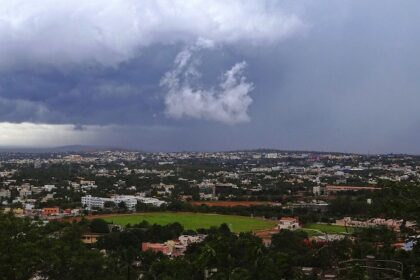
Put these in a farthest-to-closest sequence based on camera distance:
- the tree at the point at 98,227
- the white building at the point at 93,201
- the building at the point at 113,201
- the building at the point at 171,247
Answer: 1. the white building at the point at 93,201
2. the building at the point at 113,201
3. the tree at the point at 98,227
4. the building at the point at 171,247

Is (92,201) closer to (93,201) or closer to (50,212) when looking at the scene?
(93,201)

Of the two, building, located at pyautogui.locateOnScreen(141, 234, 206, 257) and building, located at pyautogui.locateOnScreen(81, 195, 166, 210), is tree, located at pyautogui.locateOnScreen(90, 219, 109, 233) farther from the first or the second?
building, located at pyautogui.locateOnScreen(81, 195, 166, 210)

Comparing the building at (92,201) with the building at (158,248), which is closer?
the building at (158,248)

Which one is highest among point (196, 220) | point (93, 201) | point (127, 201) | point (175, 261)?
point (175, 261)

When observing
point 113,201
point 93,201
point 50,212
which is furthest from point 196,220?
point 93,201

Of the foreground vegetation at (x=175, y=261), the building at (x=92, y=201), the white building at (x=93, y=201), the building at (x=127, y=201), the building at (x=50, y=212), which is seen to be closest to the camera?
the foreground vegetation at (x=175, y=261)

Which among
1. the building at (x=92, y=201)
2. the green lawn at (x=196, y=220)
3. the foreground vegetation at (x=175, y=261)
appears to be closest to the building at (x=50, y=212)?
the green lawn at (x=196, y=220)

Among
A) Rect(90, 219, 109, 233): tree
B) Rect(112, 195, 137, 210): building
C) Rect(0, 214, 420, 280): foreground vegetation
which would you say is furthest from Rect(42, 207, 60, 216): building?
Rect(0, 214, 420, 280): foreground vegetation

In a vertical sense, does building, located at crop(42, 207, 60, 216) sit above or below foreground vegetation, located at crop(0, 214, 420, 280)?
below

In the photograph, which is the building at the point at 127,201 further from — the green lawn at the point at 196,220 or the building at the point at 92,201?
the green lawn at the point at 196,220
